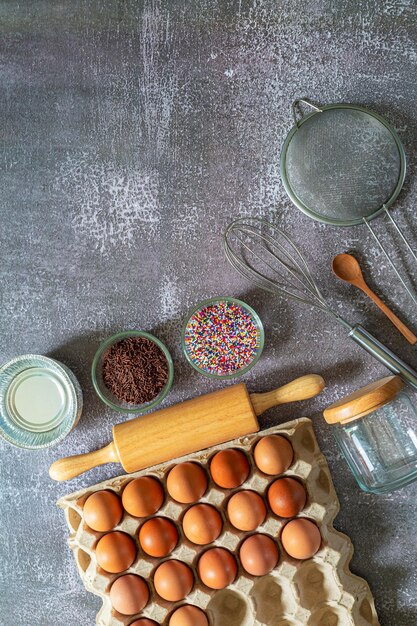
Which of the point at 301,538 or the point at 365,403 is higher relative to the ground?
the point at 365,403

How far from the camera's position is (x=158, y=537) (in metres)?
1.26

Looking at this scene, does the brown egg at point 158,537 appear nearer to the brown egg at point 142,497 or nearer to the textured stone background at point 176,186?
the brown egg at point 142,497

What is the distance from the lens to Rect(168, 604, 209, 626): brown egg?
1.26 meters

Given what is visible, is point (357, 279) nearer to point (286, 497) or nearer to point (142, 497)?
point (286, 497)

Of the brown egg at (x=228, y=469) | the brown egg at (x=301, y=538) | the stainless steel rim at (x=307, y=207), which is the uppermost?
the stainless steel rim at (x=307, y=207)

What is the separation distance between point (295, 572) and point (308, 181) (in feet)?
2.75

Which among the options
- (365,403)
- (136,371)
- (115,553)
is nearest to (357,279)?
(365,403)

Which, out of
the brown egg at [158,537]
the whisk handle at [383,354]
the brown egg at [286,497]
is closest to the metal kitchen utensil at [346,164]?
the whisk handle at [383,354]

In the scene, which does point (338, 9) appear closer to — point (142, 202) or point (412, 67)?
point (412, 67)

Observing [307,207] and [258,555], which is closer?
[258,555]

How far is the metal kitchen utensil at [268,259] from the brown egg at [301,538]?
0.47m

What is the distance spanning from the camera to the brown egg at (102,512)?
Answer: 128 centimetres

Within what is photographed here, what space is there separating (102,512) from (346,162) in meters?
0.92

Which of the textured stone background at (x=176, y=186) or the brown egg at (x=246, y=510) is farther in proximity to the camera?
the textured stone background at (x=176, y=186)
